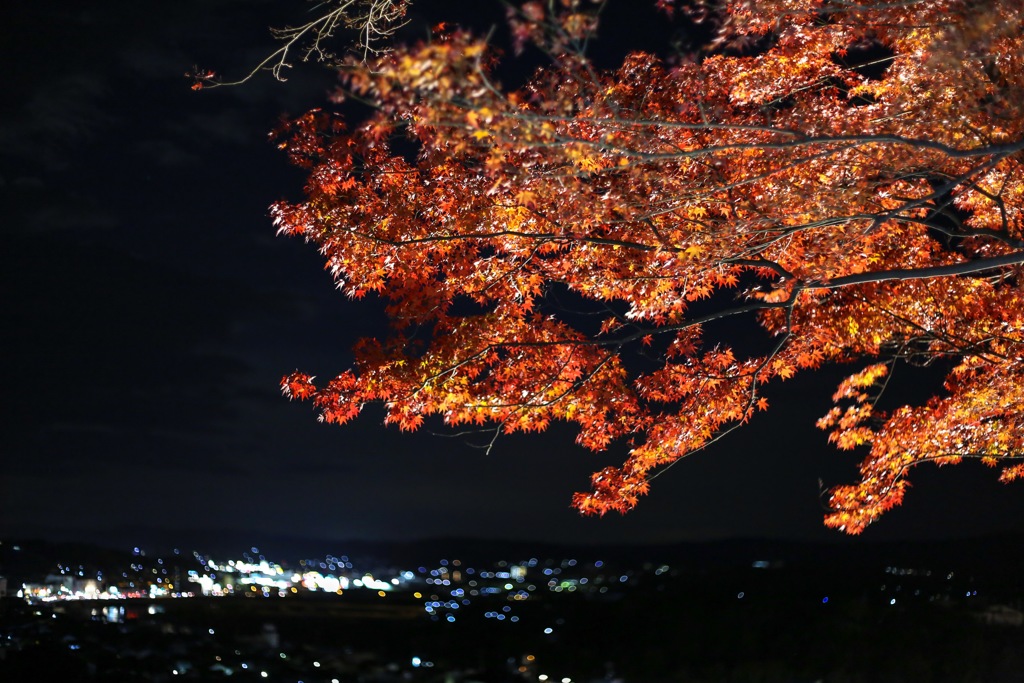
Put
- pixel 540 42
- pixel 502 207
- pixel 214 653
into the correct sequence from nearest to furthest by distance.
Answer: pixel 540 42 < pixel 502 207 < pixel 214 653

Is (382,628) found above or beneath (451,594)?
beneath

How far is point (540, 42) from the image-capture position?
5.42 metres

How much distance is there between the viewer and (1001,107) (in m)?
7.04

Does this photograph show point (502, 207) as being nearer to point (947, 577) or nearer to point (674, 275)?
point (674, 275)

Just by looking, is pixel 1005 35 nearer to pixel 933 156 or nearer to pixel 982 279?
pixel 933 156

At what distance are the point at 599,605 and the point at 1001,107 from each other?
78.2 ft

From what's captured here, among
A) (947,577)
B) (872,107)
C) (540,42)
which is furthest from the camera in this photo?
(947,577)

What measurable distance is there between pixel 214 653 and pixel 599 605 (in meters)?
12.6

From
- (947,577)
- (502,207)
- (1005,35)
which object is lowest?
(947,577)

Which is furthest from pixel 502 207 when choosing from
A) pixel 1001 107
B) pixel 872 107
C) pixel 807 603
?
pixel 807 603

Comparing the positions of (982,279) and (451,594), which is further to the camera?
(451,594)

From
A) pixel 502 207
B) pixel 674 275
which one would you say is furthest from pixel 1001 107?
pixel 502 207

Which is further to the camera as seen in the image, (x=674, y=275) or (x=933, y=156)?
(x=674, y=275)

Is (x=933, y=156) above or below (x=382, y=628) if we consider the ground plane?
below
